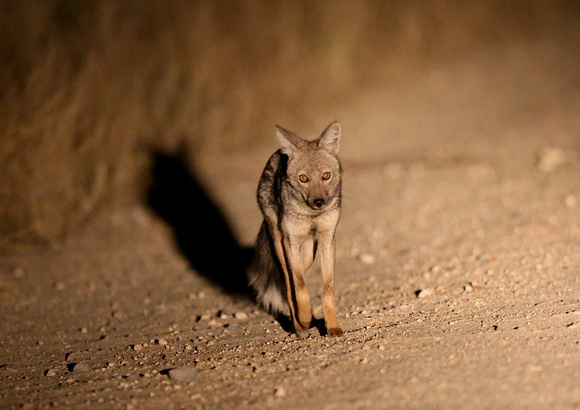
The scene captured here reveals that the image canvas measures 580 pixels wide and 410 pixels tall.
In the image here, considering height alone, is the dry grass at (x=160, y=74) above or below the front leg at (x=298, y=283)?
above

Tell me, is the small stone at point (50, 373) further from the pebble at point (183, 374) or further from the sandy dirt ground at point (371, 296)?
the pebble at point (183, 374)

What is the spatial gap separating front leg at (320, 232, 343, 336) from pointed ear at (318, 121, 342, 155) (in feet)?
2.05

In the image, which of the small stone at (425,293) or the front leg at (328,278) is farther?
the small stone at (425,293)

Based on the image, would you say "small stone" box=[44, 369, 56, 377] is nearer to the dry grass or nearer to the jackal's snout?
the jackal's snout

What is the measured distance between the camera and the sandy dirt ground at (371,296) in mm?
3928

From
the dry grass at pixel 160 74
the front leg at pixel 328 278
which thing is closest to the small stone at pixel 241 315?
the front leg at pixel 328 278

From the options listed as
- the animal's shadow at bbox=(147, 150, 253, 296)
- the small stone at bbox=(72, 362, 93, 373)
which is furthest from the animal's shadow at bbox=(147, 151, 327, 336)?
the small stone at bbox=(72, 362, 93, 373)

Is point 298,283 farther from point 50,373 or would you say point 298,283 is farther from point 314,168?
point 50,373

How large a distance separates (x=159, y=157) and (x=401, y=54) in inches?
244

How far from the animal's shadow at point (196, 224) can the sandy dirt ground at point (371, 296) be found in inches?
3.3

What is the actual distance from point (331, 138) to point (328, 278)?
0.99 metres

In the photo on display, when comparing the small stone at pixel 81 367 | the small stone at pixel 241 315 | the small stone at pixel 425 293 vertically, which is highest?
the small stone at pixel 241 315

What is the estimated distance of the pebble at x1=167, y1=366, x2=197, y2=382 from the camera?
4.20 meters

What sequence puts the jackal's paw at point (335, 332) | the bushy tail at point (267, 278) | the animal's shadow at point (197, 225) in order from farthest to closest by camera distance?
1. the animal's shadow at point (197, 225)
2. the bushy tail at point (267, 278)
3. the jackal's paw at point (335, 332)
